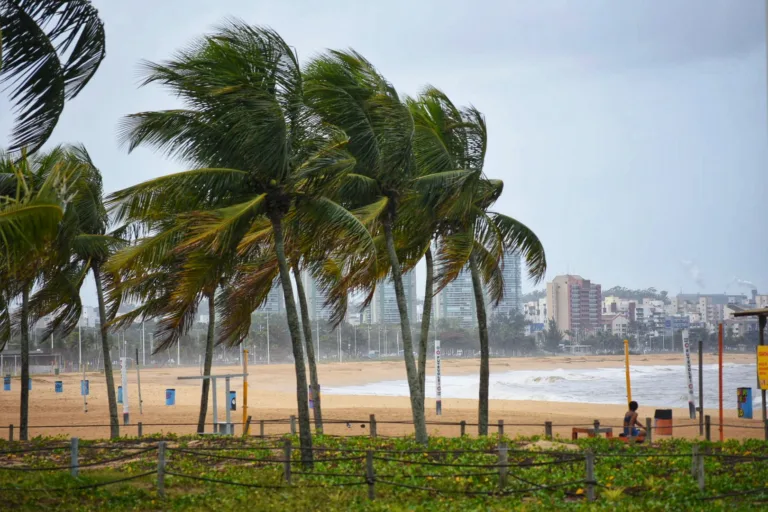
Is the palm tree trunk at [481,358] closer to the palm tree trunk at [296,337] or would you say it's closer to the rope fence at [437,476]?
the palm tree trunk at [296,337]

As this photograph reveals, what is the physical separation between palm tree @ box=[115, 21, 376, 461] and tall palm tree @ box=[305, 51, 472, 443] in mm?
986

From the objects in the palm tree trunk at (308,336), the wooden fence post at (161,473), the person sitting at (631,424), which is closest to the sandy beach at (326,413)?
the palm tree trunk at (308,336)

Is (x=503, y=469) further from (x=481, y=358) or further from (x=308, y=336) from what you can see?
(x=308, y=336)

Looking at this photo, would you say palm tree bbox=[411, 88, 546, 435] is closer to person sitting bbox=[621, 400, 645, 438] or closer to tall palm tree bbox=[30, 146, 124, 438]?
person sitting bbox=[621, 400, 645, 438]

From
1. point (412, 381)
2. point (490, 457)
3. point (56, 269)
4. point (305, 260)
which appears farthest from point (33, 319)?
point (490, 457)

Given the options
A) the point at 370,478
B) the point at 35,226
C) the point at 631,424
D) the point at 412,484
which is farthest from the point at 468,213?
the point at 35,226

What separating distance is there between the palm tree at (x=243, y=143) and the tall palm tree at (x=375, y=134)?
0.99m

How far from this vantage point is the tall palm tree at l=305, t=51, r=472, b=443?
16.0 metres

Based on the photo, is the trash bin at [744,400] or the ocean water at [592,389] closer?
the trash bin at [744,400]

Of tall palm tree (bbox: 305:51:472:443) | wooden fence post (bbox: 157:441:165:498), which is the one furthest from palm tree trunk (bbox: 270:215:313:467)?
wooden fence post (bbox: 157:441:165:498)

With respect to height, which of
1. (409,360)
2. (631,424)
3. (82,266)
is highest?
(82,266)

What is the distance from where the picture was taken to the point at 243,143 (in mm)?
14086

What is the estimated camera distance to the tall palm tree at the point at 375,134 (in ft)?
52.4

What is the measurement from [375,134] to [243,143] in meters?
3.11
